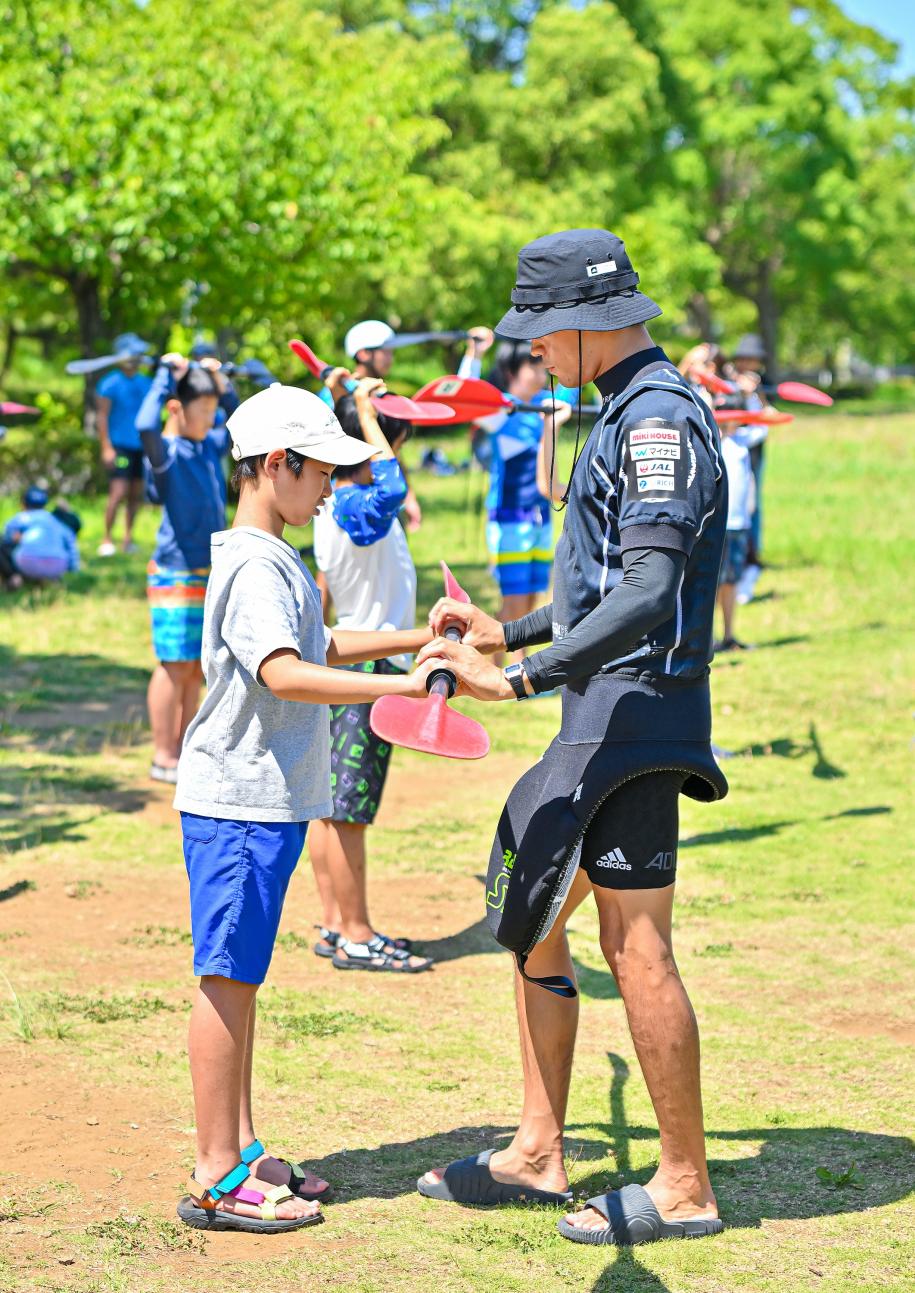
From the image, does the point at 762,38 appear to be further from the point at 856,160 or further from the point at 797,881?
the point at 797,881

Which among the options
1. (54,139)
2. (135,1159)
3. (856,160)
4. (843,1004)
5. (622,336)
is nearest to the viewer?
(622,336)

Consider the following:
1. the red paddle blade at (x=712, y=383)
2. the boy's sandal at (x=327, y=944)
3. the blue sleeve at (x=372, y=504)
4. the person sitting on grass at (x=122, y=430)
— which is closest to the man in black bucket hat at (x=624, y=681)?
the blue sleeve at (x=372, y=504)

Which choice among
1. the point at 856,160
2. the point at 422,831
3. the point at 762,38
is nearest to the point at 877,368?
the point at 856,160

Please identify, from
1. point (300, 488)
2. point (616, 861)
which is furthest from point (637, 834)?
point (300, 488)

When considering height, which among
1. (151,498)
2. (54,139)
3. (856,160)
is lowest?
(151,498)

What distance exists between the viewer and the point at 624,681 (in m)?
3.50

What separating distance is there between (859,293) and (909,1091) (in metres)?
52.6

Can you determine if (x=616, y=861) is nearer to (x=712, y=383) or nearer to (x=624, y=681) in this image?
(x=624, y=681)

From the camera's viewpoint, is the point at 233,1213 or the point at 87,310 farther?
the point at 87,310

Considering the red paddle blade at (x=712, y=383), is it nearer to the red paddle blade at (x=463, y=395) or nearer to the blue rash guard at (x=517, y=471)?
the blue rash guard at (x=517, y=471)

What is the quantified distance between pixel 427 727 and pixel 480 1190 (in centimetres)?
117

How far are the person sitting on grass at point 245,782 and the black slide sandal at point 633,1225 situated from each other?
625mm

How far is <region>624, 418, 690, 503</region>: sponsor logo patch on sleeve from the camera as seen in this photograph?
334cm

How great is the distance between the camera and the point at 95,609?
12.5 meters
